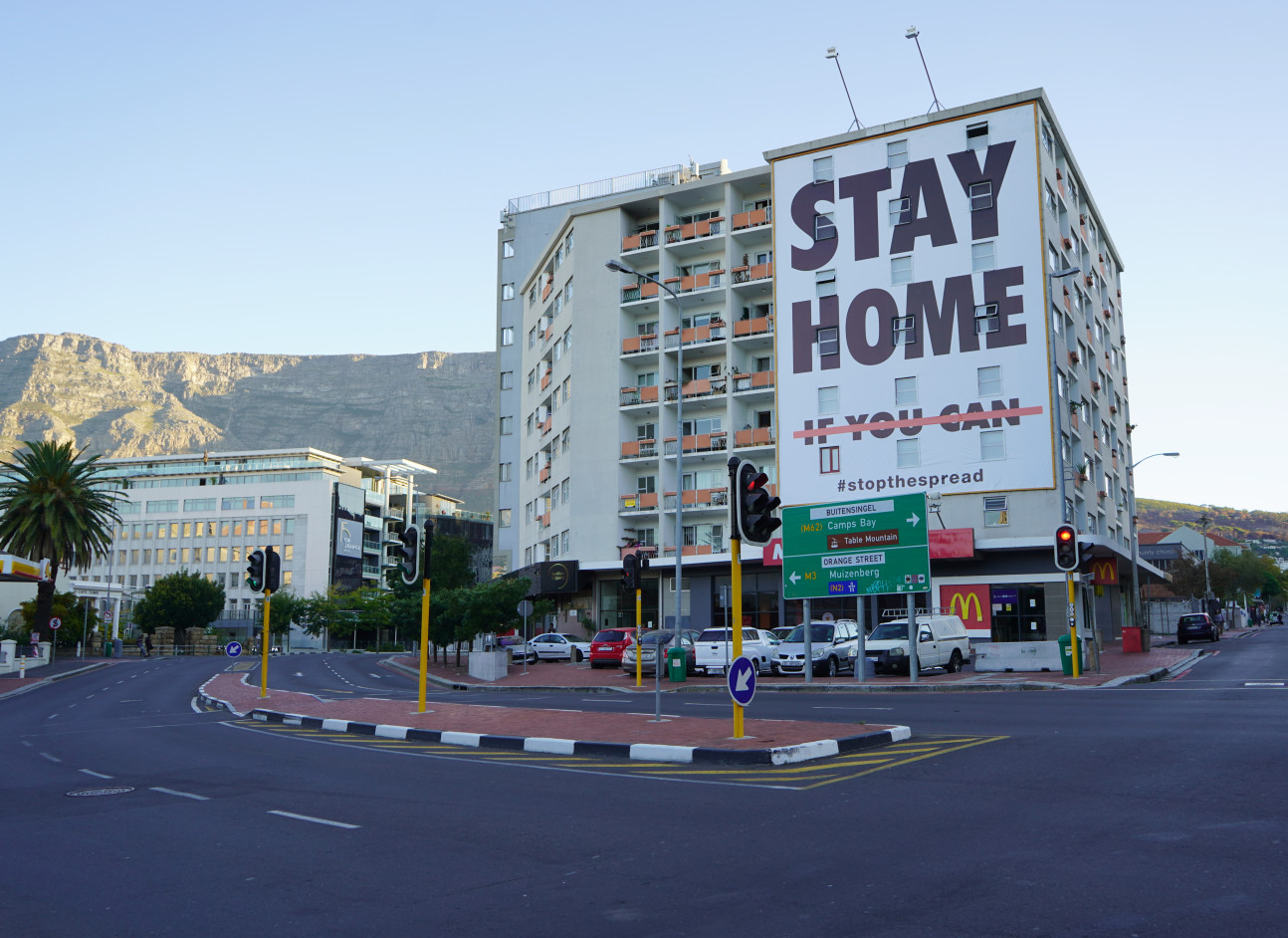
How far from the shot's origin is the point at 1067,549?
2497 centimetres

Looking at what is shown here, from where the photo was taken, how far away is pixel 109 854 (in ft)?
25.6

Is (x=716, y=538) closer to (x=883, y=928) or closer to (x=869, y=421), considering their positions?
(x=869, y=421)

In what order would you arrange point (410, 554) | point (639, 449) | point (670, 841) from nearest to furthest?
point (670, 841) → point (410, 554) → point (639, 449)

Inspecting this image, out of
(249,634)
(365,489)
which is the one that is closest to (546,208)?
(365,489)

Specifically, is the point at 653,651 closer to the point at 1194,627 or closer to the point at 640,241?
the point at 640,241

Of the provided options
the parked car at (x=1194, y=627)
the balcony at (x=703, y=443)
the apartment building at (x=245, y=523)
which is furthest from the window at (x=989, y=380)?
the apartment building at (x=245, y=523)

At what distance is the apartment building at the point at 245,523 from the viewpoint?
125 meters

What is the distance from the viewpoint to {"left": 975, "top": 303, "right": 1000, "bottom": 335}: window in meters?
47.8

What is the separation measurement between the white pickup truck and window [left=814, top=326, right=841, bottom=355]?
2122 cm

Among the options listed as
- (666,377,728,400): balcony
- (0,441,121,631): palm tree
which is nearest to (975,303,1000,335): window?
(666,377,728,400): balcony

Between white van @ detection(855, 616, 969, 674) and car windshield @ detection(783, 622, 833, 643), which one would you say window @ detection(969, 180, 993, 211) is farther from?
car windshield @ detection(783, 622, 833, 643)

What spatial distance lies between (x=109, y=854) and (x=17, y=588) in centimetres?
8405

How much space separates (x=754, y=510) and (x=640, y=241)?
165ft

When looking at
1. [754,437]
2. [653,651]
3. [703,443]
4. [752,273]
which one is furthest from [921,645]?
[752,273]
